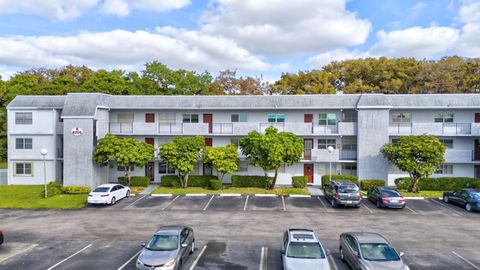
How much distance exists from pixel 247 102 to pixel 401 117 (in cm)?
1484

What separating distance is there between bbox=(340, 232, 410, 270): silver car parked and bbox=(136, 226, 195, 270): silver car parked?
6.42 m

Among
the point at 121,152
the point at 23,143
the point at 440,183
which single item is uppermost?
the point at 23,143

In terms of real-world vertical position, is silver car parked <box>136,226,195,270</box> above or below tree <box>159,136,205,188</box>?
below

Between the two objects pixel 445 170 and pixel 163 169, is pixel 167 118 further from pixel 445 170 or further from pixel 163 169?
pixel 445 170

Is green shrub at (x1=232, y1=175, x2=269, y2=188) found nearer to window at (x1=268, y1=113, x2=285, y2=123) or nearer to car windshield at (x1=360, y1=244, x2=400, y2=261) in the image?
window at (x1=268, y1=113, x2=285, y2=123)

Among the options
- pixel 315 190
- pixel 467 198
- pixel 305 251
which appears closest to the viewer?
pixel 305 251

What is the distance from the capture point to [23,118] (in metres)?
36.3

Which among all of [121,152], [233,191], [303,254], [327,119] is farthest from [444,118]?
[121,152]

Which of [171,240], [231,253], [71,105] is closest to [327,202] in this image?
[231,253]

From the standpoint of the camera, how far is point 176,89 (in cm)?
5612

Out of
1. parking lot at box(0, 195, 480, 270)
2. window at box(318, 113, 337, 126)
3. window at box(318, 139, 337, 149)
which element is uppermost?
window at box(318, 113, 337, 126)

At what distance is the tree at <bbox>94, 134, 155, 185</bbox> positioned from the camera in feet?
105

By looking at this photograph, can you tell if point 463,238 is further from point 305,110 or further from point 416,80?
point 416,80

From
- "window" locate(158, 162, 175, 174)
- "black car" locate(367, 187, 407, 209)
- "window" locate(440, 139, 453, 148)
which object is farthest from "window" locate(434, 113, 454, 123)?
"window" locate(158, 162, 175, 174)
